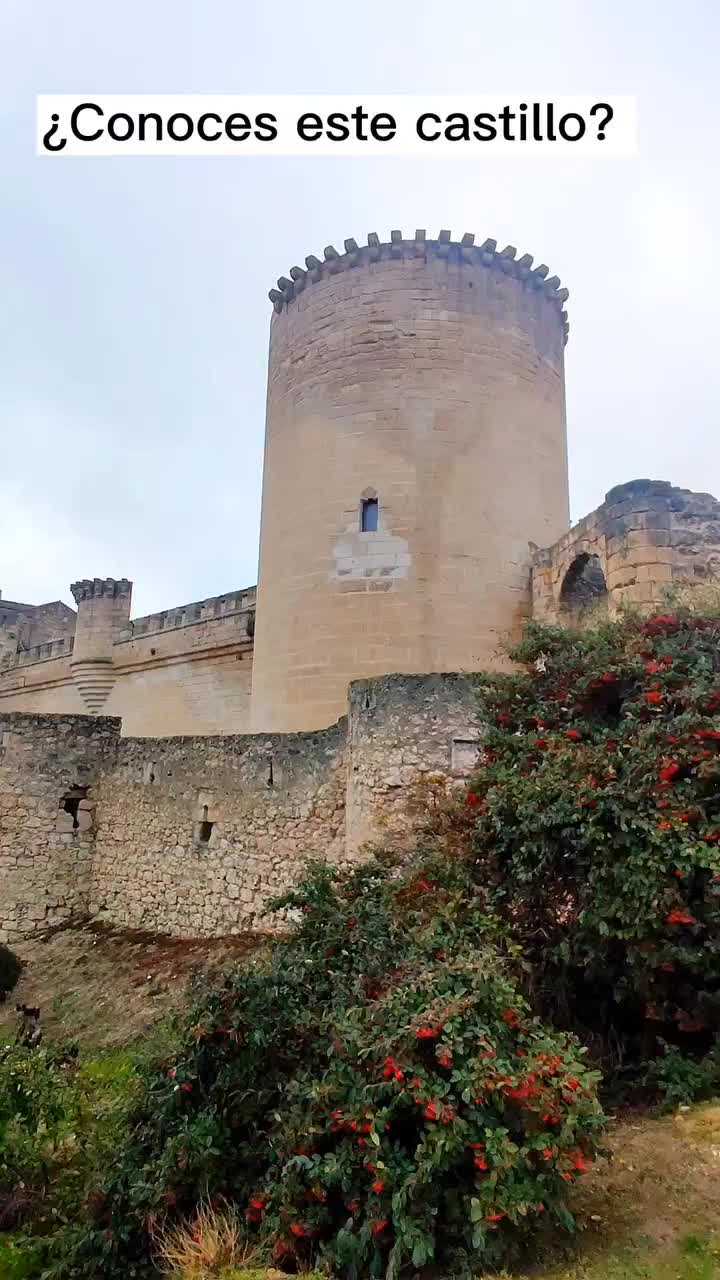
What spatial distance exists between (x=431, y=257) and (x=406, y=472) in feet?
10.9

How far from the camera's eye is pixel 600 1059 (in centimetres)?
477

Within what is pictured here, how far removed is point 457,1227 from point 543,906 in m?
1.87

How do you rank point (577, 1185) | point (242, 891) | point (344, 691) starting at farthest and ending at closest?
point (344, 691), point (242, 891), point (577, 1185)

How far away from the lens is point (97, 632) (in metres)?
23.5

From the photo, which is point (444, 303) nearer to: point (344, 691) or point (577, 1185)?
point (344, 691)

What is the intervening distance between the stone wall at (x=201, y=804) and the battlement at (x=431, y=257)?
7.54 metres

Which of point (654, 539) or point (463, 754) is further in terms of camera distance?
point (654, 539)

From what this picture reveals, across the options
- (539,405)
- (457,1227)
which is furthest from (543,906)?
(539,405)

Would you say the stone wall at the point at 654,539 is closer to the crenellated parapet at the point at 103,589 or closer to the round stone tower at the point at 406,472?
the round stone tower at the point at 406,472

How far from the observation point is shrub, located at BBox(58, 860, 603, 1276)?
3.38 meters

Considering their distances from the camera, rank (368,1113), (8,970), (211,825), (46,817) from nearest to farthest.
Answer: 1. (368,1113)
2. (211,825)
3. (8,970)
4. (46,817)

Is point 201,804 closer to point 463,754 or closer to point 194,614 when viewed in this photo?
point 463,754

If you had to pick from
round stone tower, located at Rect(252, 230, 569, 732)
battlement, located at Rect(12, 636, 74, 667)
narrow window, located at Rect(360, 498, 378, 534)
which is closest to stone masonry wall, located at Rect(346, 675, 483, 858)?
round stone tower, located at Rect(252, 230, 569, 732)

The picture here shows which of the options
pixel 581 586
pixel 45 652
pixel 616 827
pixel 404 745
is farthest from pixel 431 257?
pixel 45 652
